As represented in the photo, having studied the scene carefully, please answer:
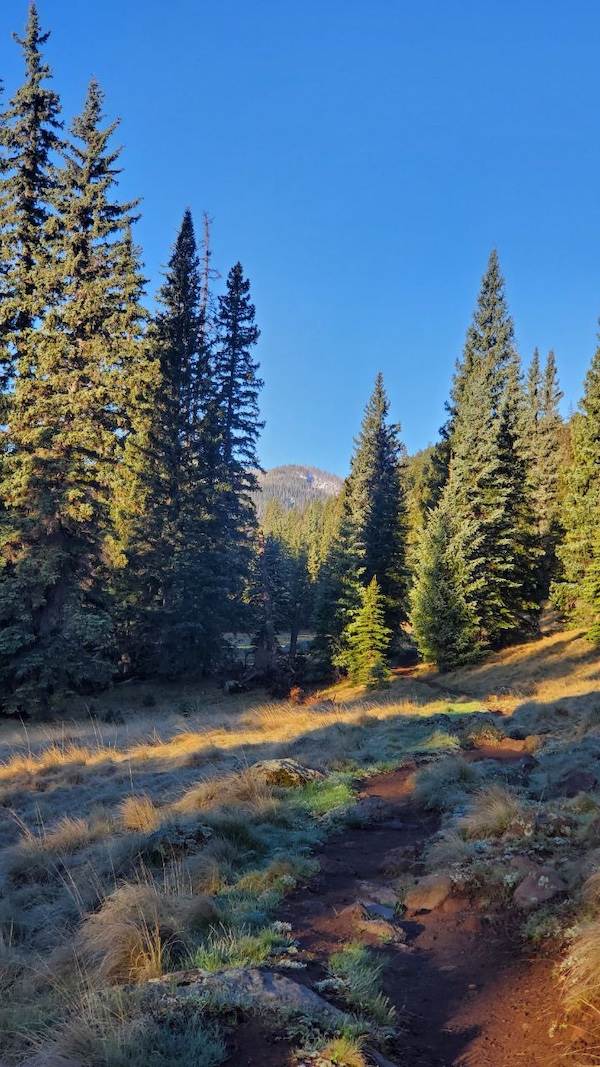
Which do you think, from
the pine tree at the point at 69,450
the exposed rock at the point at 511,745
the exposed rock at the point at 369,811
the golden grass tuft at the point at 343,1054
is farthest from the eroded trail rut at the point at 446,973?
the pine tree at the point at 69,450

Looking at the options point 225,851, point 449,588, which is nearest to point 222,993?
point 225,851

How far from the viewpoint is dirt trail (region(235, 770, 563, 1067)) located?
3.40 m

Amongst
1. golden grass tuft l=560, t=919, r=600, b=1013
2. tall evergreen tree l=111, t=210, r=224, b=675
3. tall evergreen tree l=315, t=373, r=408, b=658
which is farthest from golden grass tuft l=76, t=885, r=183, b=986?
tall evergreen tree l=315, t=373, r=408, b=658

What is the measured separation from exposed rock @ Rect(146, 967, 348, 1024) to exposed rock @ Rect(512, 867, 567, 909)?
2.09 meters

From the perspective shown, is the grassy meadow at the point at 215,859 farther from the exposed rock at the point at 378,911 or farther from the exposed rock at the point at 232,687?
the exposed rock at the point at 232,687

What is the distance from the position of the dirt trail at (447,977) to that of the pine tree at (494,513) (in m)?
23.0

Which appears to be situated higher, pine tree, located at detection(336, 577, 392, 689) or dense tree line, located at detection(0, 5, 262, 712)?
dense tree line, located at detection(0, 5, 262, 712)

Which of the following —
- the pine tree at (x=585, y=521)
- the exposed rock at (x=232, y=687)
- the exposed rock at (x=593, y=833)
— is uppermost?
the pine tree at (x=585, y=521)

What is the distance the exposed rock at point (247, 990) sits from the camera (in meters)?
3.42

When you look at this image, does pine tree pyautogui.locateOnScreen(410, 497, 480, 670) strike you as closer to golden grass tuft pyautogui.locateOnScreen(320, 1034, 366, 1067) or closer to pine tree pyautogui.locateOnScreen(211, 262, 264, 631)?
pine tree pyautogui.locateOnScreen(211, 262, 264, 631)

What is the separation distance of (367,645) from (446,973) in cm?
2642

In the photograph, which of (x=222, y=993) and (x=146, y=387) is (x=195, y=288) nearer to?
(x=146, y=387)

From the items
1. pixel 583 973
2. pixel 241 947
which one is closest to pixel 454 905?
pixel 583 973

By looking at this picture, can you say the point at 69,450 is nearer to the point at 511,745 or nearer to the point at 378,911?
the point at 511,745
